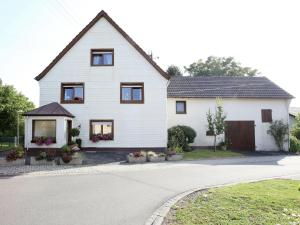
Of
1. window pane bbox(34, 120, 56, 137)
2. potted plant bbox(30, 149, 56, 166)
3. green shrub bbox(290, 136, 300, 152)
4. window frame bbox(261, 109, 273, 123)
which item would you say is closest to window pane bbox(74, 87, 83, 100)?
window pane bbox(34, 120, 56, 137)

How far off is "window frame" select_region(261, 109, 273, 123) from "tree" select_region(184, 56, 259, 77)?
85.4 ft

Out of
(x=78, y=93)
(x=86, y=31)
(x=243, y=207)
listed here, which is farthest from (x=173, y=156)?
(x=243, y=207)

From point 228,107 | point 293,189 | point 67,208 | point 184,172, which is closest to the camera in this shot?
point 67,208

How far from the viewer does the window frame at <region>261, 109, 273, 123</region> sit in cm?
2775

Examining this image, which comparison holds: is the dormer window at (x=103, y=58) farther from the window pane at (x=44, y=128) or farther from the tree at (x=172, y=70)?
the tree at (x=172, y=70)

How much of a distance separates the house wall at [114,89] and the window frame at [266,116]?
388 inches

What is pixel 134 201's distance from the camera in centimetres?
854

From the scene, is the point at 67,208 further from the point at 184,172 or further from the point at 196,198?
the point at 184,172

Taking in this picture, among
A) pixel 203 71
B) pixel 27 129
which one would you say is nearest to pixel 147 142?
pixel 27 129

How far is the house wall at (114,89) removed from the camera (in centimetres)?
2320

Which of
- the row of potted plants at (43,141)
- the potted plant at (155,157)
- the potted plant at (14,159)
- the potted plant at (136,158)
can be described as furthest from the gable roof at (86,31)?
the potted plant at (14,159)

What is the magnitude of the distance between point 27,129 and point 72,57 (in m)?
6.23

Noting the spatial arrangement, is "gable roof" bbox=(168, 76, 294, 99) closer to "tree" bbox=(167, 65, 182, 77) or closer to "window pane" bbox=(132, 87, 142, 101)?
"window pane" bbox=(132, 87, 142, 101)

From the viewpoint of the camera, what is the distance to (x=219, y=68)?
177 feet
